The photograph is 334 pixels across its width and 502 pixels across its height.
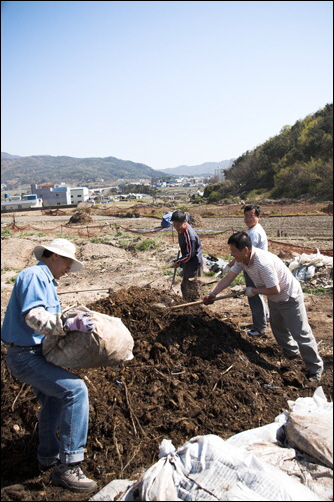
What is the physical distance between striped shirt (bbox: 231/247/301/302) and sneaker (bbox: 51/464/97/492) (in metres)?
2.29

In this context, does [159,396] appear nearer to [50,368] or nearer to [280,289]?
[50,368]

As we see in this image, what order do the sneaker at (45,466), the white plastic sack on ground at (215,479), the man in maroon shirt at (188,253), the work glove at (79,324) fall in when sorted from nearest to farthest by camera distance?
the white plastic sack on ground at (215,479)
the work glove at (79,324)
the sneaker at (45,466)
the man in maroon shirt at (188,253)

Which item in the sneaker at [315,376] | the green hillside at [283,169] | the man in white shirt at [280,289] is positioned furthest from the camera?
the green hillside at [283,169]

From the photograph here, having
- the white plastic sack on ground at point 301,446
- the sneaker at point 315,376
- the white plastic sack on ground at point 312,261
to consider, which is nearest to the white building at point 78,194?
the white plastic sack on ground at point 312,261

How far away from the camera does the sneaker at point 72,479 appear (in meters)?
2.48

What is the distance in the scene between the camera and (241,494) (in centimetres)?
189

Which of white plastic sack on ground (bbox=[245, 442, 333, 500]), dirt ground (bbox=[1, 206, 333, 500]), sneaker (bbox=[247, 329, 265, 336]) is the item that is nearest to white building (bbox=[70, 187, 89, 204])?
sneaker (bbox=[247, 329, 265, 336])

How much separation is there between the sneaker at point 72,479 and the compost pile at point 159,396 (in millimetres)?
Answer: 51

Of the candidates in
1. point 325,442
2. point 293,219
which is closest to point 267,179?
point 293,219

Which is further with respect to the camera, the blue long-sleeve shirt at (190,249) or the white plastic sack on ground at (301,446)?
the blue long-sleeve shirt at (190,249)

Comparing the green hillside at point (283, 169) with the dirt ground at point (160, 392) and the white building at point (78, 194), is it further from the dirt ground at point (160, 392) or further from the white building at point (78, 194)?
the white building at point (78, 194)

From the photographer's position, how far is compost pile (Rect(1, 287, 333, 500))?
286 cm

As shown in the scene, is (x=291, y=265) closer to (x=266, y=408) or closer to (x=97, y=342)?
(x=266, y=408)

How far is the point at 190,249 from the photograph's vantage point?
550 centimetres
